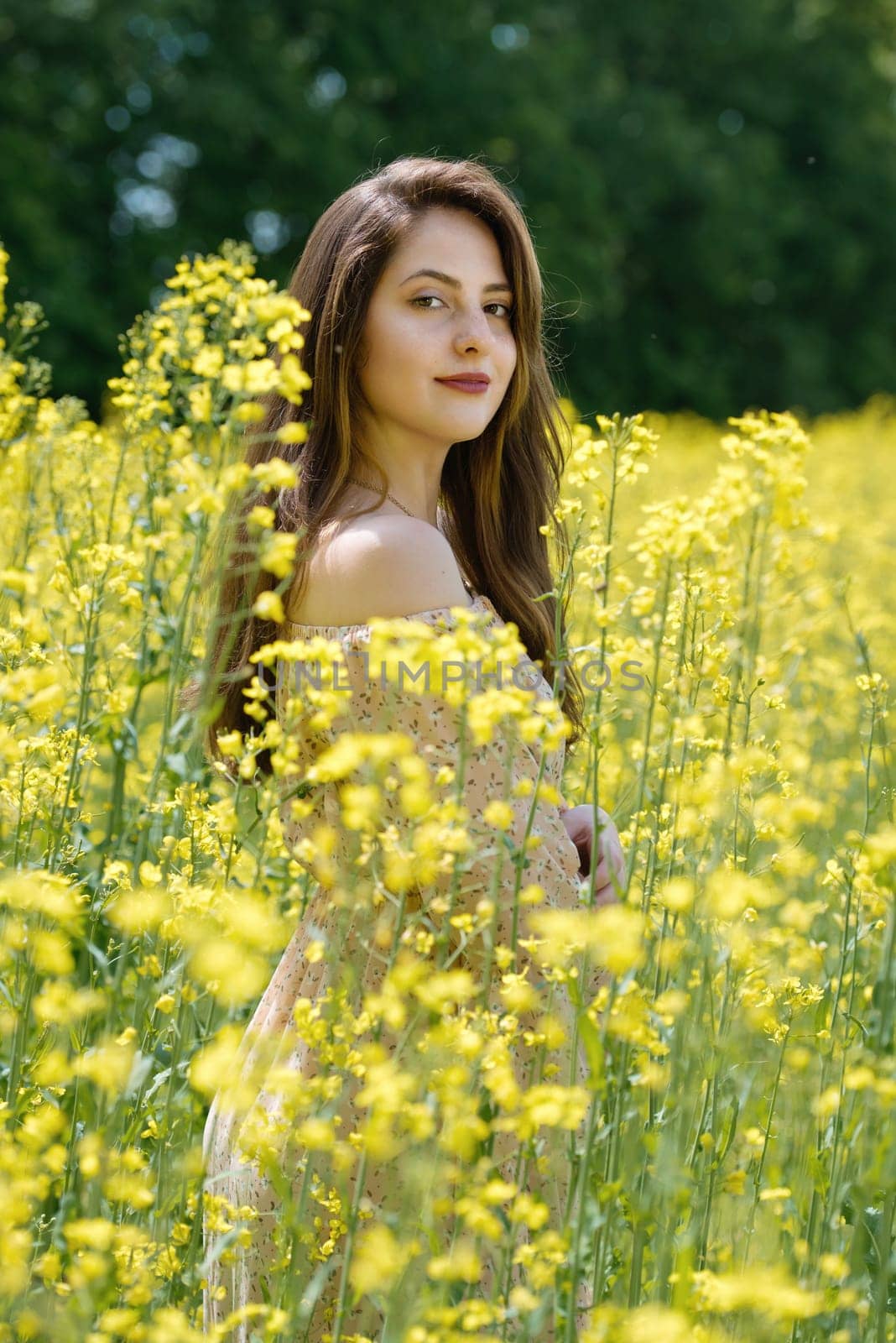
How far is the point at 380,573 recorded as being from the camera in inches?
73.8

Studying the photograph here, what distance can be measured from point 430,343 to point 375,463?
20 cm

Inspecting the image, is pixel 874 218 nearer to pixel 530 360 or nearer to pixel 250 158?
pixel 250 158

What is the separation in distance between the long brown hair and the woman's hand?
0.13 m

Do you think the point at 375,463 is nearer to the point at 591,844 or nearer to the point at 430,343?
the point at 430,343

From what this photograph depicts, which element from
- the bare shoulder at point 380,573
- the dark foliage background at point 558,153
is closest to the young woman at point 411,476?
the bare shoulder at point 380,573

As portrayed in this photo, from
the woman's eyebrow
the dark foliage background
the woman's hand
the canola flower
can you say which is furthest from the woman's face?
the dark foliage background

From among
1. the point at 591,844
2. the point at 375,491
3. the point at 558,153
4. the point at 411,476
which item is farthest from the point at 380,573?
the point at 558,153

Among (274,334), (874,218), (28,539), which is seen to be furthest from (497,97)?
(274,334)

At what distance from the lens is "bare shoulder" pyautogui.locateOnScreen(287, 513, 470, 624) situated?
6.16 feet

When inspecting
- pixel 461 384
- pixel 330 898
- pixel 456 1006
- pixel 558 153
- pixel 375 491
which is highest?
pixel 558 153

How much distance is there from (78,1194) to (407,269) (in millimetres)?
1397

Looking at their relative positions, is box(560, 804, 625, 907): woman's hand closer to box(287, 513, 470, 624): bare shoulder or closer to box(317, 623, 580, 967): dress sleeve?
box(317, 623, 580, 967): dress sleeve

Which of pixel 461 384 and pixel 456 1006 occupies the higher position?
pixel 461 384

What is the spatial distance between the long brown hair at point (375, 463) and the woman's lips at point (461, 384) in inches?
5.7
